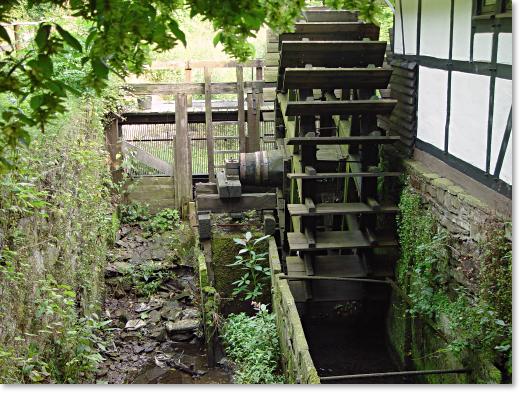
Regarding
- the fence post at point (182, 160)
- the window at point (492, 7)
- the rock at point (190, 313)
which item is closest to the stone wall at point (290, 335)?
the rock at point (190, 313)

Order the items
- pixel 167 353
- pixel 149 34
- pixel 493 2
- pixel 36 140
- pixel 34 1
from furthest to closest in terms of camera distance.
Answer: pixel 167 353, pixel 36 140, pixel 493 2, pixel 34 1, pixel 149 34

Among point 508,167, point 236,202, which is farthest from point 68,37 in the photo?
point 236,202

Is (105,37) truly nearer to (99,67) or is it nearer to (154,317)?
(99,67)

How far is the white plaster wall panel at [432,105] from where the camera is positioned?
436 centimetres

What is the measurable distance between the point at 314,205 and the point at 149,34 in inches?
140

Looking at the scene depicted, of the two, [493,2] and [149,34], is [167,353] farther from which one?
[149,34]

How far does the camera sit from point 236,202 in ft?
19.3

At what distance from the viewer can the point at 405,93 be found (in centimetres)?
517

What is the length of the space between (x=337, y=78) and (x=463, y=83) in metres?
1.44

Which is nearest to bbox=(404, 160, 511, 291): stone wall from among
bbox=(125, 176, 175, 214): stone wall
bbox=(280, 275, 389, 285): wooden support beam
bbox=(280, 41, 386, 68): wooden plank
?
bbox=(280, 275, 389, 285): wooden support beam

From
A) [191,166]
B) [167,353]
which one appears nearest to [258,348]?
[167,353]

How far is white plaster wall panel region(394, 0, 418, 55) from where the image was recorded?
16.3 feet

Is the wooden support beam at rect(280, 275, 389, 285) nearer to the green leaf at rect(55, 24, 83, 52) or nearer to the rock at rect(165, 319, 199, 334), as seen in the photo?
the rock at rect(165, 319, 199, 334)

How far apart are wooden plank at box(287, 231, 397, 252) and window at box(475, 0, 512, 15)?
200cm
